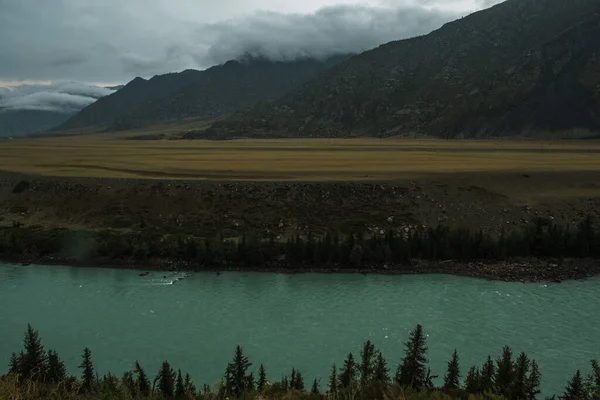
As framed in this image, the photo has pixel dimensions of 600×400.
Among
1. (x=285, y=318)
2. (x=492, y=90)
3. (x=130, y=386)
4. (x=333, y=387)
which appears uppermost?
(x=492, y=90)

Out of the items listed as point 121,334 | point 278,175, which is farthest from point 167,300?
point 278,175

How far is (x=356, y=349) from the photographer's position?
21500mm

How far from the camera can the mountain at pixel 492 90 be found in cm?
14275

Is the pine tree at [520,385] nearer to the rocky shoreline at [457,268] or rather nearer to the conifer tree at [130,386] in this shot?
the conifer tree at [130,386]

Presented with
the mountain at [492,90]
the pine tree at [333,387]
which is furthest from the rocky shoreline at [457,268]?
the mountain at [492,90]

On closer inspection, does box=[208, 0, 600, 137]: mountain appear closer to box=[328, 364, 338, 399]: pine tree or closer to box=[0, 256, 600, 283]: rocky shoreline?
box=[0, 256, 600, 283]: rocky shoreline

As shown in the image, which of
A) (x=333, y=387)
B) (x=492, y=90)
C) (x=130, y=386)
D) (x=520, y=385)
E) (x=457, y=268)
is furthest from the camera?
(x=492, y=90)

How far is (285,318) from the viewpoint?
25375 millimetres

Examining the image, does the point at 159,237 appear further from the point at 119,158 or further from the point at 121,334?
the point at 119,158

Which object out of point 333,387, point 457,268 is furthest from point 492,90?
point 333,387

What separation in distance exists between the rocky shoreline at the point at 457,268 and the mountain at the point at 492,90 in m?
115

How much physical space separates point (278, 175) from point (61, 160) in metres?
38.5

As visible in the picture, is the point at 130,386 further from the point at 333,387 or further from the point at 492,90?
the point at 492,90

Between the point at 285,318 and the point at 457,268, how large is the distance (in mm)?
14992
